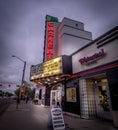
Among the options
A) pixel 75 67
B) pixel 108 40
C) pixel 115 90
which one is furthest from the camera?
pixel 75 67

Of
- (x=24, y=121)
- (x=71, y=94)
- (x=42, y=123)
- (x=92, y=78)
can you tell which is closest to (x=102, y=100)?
(x=92, y=78)

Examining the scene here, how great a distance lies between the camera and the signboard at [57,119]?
20.0 ft

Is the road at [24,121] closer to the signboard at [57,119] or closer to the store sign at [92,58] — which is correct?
the signboard at [57,119]

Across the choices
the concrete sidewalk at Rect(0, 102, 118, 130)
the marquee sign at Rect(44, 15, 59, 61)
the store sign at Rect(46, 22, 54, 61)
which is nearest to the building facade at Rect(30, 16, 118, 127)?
the concrete sidewalk at Rect(0, 102, 118, 130)

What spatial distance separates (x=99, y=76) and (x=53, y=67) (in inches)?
224

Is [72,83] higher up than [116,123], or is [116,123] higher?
[72,83]

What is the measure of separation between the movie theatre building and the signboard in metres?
3.54

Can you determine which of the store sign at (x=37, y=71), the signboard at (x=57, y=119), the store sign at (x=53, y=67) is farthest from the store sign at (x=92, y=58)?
the store sign at (x=37, y=71)

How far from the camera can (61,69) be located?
12.4 metres

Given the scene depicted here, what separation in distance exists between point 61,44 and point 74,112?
14.9 metres

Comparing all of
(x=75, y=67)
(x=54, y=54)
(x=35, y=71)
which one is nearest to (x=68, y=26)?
(x=54, y=54)

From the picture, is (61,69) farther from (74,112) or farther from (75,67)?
(74,112)

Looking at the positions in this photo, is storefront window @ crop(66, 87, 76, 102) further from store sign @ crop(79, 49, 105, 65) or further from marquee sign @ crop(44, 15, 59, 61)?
marquee sign @ crop(44, 15, 59, 61)

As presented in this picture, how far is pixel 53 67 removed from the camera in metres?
13.6
